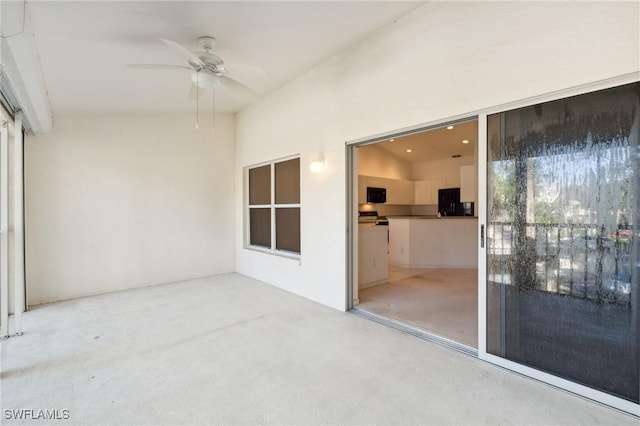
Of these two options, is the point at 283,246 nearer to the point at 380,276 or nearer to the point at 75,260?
the point at 380,276

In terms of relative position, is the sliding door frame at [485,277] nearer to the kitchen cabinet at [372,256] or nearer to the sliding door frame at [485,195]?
the sliding door frame at [485,195]

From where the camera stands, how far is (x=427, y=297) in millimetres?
4387

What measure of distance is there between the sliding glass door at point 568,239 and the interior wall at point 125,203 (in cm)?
478

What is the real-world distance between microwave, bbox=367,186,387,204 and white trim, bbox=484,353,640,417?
5381 mm

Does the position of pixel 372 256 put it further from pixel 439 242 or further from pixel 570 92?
pixel 570 92

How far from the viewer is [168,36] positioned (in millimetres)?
2949

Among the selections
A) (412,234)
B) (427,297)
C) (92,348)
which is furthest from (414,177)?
(92,348)

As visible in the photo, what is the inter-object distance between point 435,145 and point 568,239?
238 inches

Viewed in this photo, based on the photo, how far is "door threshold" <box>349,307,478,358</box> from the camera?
2.75 m

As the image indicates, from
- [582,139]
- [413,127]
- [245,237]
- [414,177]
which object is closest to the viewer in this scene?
[582,139]

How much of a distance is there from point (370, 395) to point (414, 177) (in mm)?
7960

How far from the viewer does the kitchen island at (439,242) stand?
21.2 feet

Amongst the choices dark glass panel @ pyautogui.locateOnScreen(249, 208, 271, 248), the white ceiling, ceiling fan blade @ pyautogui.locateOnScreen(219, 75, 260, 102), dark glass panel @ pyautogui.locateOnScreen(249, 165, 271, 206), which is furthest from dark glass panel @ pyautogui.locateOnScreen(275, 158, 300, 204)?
ceiling fan blade @ pyautogui.locateOnScreen(219, 75, 260, 102)

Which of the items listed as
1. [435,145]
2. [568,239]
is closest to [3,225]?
[568,239]
